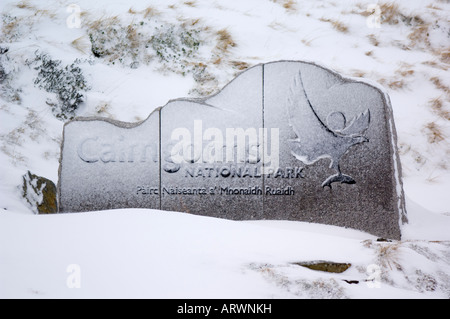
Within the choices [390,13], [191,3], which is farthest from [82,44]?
[390,13]

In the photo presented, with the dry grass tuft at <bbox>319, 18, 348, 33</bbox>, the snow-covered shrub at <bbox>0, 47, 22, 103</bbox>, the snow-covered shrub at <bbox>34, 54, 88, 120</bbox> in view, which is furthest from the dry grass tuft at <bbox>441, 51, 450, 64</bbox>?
the snow-covered shrub at <bbox>0, 47, 22, 103</bbox>

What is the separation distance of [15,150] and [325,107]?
417 centimetres

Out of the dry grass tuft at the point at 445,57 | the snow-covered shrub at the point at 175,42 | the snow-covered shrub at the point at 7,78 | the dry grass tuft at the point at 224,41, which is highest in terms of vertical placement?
the dry grass tuft at the point at 445,57

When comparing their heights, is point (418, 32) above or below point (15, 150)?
above

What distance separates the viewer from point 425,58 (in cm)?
712

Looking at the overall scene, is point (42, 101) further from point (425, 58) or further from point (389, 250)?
point (425, 58)

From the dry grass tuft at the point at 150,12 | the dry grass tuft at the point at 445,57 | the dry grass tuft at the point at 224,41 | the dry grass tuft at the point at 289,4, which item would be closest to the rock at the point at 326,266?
the dry grass tuft at the point at 224,41

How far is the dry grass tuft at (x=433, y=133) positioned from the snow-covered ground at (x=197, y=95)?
17 mm

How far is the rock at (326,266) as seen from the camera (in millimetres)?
2189

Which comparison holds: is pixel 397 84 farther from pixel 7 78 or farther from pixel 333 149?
pixel 7 78

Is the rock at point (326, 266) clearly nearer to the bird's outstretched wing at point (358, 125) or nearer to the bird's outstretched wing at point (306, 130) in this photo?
the bird's outstretched wing at point (306, 130)

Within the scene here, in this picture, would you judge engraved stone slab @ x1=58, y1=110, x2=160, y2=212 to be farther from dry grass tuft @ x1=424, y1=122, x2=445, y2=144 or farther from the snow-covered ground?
dry grass tuft @ x1=424, y1=122, x2=445, y2=144
